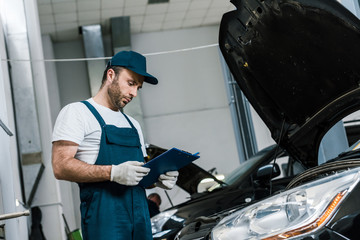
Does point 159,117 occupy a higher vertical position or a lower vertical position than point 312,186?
higher

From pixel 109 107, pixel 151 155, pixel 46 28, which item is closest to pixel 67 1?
pixel 46 28

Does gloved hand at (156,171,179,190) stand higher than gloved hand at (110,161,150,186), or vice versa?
gloved hand at (110,161,150,186)

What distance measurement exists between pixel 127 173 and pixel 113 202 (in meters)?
0.19

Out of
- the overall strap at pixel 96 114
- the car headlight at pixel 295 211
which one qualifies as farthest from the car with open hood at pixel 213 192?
the car headlight at pixel 295 211

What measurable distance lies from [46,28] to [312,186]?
452 inches

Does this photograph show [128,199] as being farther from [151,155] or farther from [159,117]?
[159,117]

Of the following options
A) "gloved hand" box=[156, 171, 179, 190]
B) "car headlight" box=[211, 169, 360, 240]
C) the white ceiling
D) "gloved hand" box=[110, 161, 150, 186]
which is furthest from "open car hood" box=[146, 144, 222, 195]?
the white ceiling

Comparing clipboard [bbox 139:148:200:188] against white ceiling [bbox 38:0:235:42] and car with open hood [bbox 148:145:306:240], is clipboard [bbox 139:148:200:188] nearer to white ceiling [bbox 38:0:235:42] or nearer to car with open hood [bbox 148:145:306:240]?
car with open hood [bbox 148:145:306:240]

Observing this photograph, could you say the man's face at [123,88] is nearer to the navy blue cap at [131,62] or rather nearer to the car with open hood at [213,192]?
the navy blue cap at [131,62]

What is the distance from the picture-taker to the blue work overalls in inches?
102

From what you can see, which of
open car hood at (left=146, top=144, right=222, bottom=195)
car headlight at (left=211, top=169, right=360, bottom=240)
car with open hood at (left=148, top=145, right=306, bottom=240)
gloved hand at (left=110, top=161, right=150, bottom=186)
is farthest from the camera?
open car hood at (left=146, top=144, right=222, bottom=195)

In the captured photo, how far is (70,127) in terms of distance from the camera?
2.70 meters

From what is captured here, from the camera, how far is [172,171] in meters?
2.98

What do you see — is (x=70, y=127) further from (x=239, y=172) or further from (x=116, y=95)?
(x=239, y=172)
